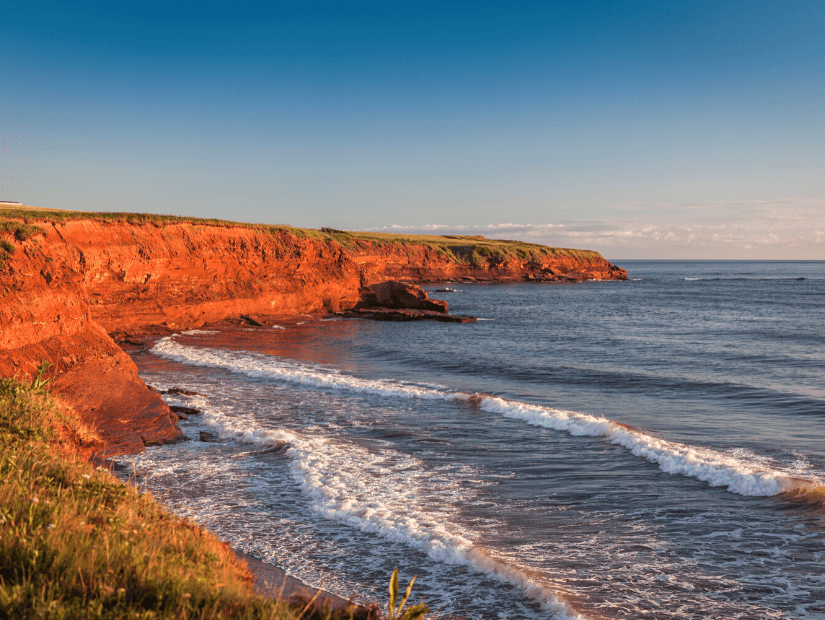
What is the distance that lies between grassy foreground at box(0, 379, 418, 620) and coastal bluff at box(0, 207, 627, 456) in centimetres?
681

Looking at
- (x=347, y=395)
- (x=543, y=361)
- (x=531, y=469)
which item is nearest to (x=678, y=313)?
→ (x=543, y=361)

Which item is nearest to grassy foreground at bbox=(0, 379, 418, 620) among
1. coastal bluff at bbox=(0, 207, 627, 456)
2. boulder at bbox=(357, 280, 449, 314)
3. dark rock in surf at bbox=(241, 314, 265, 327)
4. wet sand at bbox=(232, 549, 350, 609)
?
wet sand at bbox=(232, 549, 350, 609)

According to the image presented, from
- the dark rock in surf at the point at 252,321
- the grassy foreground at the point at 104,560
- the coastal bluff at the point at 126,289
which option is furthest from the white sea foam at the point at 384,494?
the dark rock in surf at the point at 252,321

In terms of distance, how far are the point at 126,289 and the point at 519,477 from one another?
84.2 feet

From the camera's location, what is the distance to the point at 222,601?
3.74 metres

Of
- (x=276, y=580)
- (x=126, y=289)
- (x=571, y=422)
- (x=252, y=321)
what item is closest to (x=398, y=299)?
(x=252, y=321)

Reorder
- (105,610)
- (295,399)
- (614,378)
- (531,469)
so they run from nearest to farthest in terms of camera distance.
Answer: (105,610) → (531,469) → (295,399) → (614,378)

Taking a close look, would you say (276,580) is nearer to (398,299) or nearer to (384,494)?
(384,494)

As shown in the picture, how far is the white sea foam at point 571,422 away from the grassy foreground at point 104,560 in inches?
350

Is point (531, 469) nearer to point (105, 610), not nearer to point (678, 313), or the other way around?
point (105, 610)

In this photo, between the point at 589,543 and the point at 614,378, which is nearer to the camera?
the point at 589,543

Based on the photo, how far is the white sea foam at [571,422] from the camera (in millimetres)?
10250

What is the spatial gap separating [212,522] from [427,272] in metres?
92.1

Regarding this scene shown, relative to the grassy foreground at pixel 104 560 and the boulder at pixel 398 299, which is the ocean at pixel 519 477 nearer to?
the grassy foreground at pixel 104 560
